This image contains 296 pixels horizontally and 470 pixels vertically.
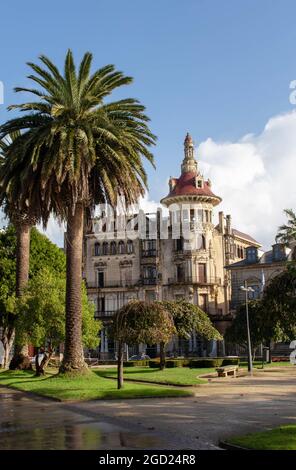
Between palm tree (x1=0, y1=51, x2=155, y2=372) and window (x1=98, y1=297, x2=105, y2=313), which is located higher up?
palm tree (x1=0, y1=51, x2=155, y2=372)

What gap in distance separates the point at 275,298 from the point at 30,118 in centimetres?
2231

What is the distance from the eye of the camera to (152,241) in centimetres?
8250

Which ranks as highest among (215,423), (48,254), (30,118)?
(30,118)

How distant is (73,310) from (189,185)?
5294 centimetres

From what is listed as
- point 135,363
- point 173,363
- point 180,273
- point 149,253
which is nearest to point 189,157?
point 149,253

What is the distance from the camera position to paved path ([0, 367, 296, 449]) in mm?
13188

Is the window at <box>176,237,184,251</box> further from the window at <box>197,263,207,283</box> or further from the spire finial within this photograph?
the spire finial

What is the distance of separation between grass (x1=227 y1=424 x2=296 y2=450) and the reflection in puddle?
1841 millimetres

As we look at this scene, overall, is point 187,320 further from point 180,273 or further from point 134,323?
point 180,273

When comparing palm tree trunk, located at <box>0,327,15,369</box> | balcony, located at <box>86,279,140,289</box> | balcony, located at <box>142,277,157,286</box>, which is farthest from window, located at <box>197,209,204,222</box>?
palm tree trunk, located at <box>0,327,15,369</box>

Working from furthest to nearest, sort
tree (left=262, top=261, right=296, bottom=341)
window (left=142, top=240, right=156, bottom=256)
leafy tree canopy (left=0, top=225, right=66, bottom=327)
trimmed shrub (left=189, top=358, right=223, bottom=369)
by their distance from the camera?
window (left=142, top=240, right=156, bottom=256) < leafy tree canopy (left=0, top=225, right=66, bottom=327) < trimmed shrub (left=189, top=358, right=223, bottom=369) < tree (left=262, top=261, right=296, bottom=341)

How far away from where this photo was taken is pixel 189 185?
3238 inches
